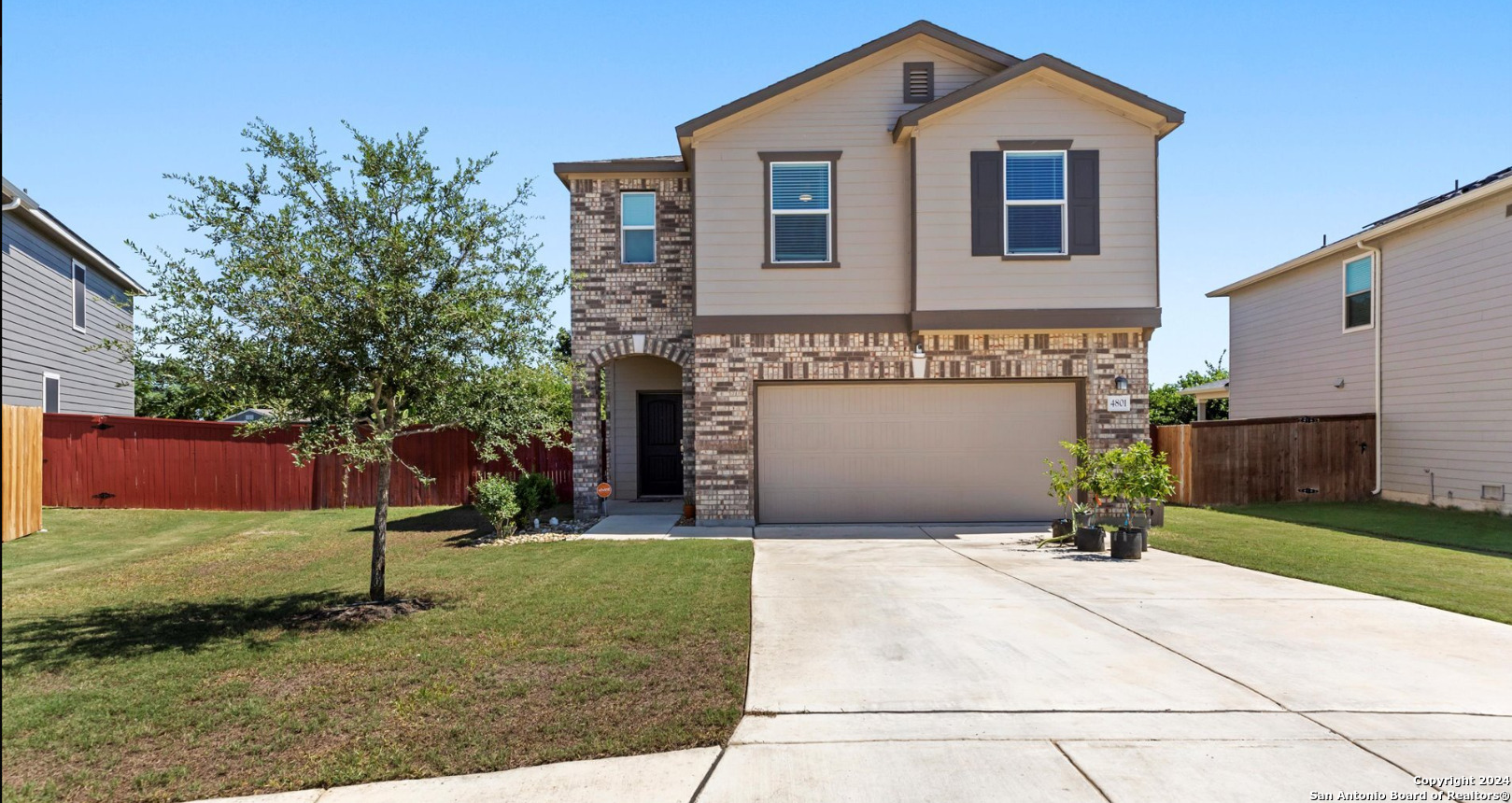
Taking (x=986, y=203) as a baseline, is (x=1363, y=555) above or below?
below

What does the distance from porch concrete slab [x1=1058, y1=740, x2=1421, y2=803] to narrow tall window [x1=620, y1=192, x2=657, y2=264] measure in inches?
444

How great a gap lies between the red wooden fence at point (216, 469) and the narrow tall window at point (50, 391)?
2.33m

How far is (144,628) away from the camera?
7.07 m

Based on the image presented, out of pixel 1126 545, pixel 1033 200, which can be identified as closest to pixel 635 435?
pixel 1033 200

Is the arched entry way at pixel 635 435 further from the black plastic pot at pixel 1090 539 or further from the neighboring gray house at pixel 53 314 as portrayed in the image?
the neighboring gray house at pixel 53 314

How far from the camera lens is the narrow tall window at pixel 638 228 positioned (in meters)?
14.5

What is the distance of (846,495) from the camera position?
13.8m

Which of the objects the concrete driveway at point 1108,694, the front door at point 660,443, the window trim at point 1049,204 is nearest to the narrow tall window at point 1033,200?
the window trim at point 1049,204

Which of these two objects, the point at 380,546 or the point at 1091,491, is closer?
the point at 380,546

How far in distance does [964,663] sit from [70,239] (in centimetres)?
1974

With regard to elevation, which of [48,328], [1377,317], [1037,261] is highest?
[1037,261]

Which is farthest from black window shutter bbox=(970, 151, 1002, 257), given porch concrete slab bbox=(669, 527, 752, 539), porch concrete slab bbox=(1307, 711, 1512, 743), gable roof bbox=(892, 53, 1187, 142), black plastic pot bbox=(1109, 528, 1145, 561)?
porch concrete slab bbox=(1307, 711, 1512, 743)

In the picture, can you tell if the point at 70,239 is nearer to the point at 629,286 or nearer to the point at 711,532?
the point at 629,286

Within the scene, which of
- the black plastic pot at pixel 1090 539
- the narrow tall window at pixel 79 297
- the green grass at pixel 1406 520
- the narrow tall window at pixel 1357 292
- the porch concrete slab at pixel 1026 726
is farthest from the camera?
the narrow tall window at pixel 79 297
